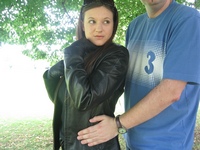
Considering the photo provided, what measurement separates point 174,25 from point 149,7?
375 mm

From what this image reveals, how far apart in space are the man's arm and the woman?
0.05 meters

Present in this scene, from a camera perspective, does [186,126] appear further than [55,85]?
No

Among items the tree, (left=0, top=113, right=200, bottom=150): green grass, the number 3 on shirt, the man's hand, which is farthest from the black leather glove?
(left=0, top=113, right=200, bottom=150): green grass

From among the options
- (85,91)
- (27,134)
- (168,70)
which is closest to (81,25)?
(85,91)

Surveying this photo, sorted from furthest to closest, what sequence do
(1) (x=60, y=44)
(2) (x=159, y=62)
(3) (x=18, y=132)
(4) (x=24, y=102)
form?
(4) (x=24, y=102)
(3) (x=18, y=132)
(1) (x=60, y=44)
(2) (x=159, y=62)

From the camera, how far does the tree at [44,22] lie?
600 centimetres

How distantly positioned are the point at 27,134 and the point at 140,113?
652 cm

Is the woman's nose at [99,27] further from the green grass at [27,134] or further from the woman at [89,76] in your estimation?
the green grass at [27,134]

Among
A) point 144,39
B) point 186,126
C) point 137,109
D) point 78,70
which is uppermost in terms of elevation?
point 144,39

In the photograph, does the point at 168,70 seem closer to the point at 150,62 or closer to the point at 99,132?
the point at 150,62

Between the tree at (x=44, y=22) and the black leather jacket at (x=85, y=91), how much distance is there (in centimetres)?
416

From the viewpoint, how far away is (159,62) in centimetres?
173

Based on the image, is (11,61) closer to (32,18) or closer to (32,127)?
(32,127)

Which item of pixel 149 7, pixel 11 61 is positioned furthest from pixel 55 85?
pixel 11 61
